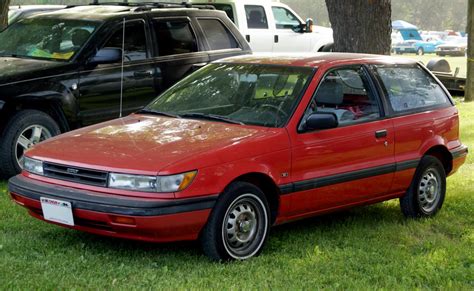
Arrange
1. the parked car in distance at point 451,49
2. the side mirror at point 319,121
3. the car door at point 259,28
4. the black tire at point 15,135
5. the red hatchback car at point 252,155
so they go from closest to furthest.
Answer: the red hatchback car at point 252,155 → the side mirror at point 319,121 → the black tire at point 15,135 → the car door at point 259,28 → the parked car in distance at point 451,49

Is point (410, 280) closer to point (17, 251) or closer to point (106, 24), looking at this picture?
point (17, 251)

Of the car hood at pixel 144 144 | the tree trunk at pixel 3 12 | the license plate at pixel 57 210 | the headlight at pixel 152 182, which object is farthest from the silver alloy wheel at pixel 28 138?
the tree trunk at pixel 3 12

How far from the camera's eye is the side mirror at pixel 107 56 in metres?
9.14

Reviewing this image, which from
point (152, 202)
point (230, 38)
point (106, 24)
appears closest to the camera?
point (152, 202)

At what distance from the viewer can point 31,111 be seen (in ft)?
28.2

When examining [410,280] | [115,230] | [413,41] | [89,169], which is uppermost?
[89,169]

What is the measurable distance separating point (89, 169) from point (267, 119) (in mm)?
1448

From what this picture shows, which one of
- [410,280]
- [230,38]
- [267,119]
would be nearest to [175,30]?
[230,38]

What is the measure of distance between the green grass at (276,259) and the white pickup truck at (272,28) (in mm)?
11547

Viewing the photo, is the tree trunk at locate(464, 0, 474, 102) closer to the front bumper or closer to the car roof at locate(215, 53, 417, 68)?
the car roof at locate(215, 53, 417, 68)

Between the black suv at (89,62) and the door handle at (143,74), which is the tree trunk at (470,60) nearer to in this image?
the black suv at (89,62)

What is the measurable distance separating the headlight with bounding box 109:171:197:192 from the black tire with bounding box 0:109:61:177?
3.22m

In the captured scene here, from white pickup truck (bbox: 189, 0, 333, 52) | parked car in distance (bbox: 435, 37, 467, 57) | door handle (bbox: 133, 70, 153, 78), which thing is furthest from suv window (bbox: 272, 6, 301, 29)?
parked car in distance (bbox: 435, 37, 467, 57)

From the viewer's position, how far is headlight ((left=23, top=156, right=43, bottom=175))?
5.94m
